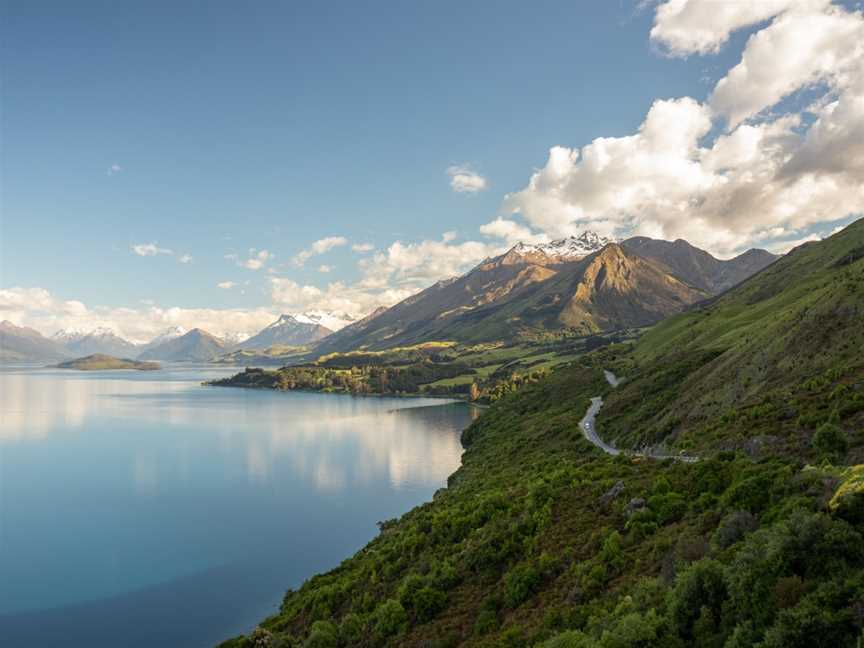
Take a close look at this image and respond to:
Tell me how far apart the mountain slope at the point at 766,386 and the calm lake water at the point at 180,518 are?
4134 cm

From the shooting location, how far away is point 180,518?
77625 millimetres

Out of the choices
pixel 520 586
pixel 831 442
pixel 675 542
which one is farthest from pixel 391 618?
pixel 831 442

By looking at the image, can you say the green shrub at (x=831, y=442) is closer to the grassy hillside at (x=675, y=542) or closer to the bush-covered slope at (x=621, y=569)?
the grassy hillside at (x=675, y=542)

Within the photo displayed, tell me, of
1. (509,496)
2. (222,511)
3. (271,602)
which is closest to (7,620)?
(271,602)

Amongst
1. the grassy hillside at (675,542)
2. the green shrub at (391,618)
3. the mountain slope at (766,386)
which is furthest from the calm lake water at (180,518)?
the mountain slope at (766,386)

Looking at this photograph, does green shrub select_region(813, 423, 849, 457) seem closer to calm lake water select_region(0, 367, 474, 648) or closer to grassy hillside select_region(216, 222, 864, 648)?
grassy hillside select_region(216, 222, 864, 648)

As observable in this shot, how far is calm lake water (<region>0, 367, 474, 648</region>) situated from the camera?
50438 millimetres

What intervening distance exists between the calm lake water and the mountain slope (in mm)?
41335

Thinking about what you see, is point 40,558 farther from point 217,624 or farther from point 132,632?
point 217,624

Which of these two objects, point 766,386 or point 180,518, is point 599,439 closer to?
point 766,386

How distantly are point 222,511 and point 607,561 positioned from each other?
243 feet

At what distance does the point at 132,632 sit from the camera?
47281mm

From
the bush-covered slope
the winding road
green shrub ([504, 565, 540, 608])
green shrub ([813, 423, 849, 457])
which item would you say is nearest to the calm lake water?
the bush-covered slope

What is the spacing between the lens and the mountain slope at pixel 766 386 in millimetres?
29781
